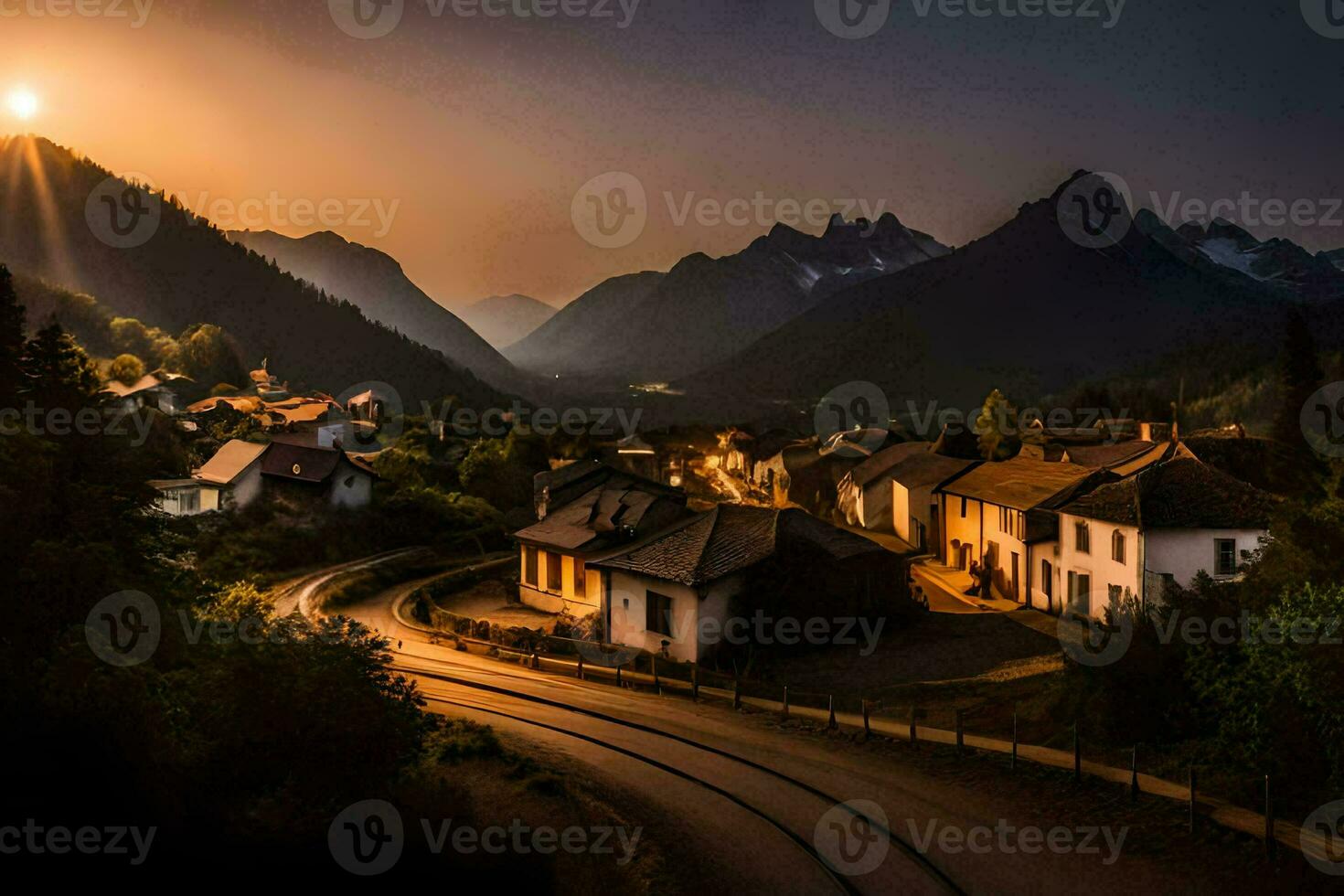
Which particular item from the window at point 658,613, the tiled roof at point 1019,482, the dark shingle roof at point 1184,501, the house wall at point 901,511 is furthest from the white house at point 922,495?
the window at point 658,613

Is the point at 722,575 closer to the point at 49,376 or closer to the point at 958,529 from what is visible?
the point at 49,376

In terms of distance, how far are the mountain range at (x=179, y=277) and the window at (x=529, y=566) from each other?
4312 inches

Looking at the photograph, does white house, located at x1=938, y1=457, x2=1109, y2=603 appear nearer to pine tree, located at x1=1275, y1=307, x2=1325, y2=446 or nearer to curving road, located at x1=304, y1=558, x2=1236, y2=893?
curving road, located at x1=304, y1=558, x2=1236, y2=893

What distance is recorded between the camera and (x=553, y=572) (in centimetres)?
5053

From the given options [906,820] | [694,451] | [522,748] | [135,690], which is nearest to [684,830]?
[906,820]

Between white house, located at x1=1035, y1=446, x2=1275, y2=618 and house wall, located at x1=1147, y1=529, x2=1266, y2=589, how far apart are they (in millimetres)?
38

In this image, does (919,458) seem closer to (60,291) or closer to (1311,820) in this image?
(1311,820)

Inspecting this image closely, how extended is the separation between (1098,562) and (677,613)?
19296mm

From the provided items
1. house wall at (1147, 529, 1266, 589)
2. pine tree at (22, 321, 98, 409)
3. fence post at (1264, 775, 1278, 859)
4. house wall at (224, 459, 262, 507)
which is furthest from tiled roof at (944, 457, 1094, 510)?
house wall at (224, 459, 262, 507)

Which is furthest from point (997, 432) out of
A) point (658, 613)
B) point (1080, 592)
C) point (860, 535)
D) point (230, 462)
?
point (230, 462)

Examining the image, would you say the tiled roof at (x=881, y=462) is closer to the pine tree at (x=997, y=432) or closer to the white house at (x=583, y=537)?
the pine tree at (x=997, y=432)

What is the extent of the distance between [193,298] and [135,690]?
17855 cm

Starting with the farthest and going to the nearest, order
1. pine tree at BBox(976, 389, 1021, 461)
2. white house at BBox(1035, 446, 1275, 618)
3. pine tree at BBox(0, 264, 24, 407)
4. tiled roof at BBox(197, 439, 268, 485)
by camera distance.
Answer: pine tree at BBox(976, 389, 1021, 461), tiled roof at BBox(197, 439, 268, 485), white house at BBox(1035, 446, 1275, 618), pine tree at BBox(0, 264, 24, 407)

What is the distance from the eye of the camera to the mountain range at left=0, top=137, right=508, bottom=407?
16538cm
